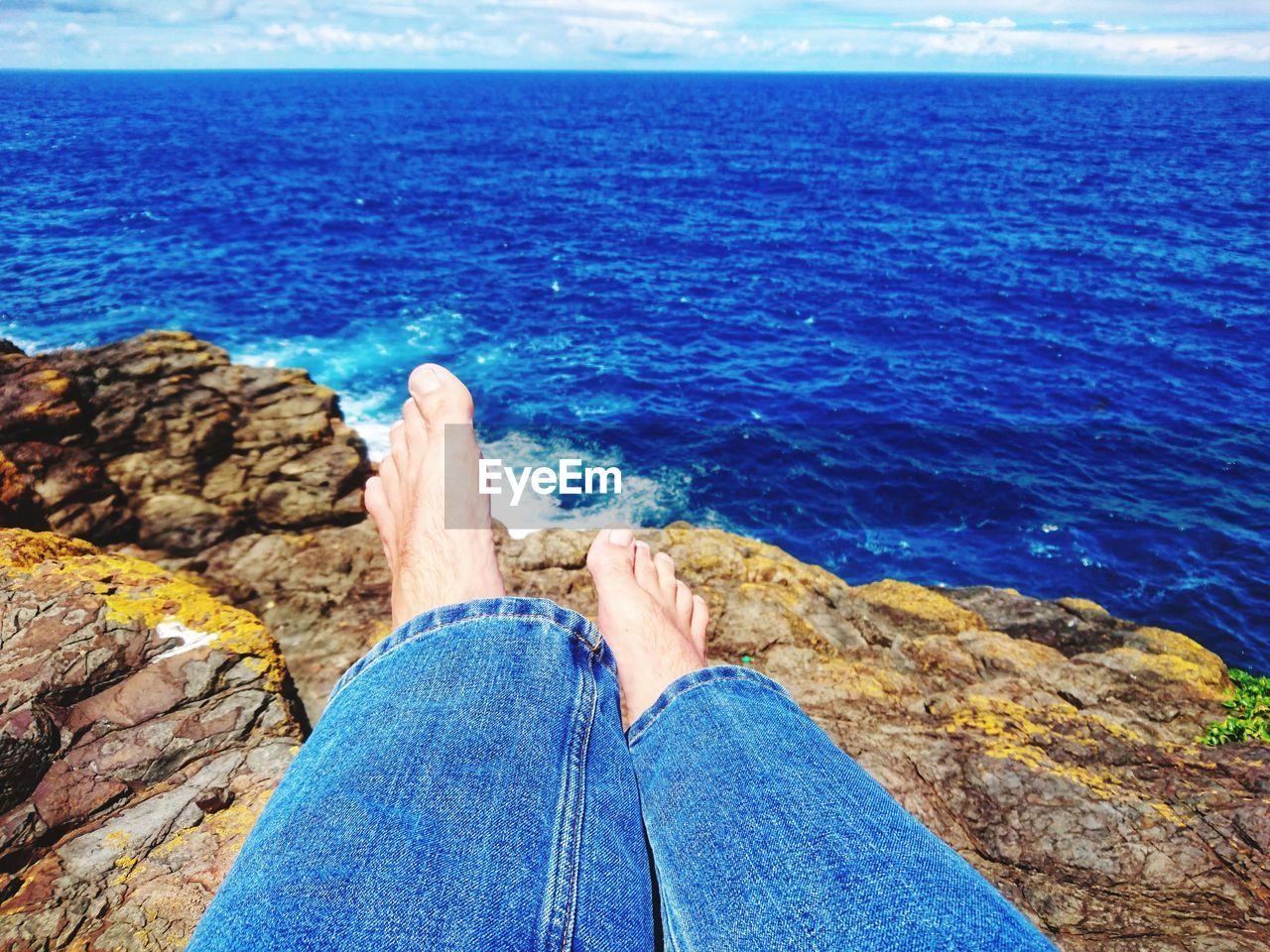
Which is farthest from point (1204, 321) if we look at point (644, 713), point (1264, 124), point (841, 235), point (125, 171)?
point (1264, 124)

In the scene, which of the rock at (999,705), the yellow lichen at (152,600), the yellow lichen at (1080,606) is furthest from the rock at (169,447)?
the yellow lichen at (1080,606)

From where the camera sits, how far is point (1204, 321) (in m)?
24.2

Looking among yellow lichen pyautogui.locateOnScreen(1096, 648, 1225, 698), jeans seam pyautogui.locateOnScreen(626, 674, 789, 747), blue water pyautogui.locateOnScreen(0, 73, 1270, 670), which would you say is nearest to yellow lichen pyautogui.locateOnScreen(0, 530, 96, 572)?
jeans seam pyautogui.locateOnScreen(626, 674, 789, 747)

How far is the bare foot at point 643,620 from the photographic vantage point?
2625mm

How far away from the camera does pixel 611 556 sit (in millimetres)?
3621

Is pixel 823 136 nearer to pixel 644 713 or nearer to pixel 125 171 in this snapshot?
pixel 125 171

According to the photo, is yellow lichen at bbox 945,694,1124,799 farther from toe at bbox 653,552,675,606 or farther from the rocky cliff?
toe at bbox 653,552,675,606

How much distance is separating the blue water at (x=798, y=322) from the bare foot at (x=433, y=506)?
32.4ft

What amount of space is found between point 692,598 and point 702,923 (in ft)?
7.59

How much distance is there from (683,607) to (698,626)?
0.45 feet

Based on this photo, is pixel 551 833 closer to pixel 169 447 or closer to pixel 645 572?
pixel 645 572

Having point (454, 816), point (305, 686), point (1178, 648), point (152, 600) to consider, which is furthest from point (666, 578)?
point (1178, 648)

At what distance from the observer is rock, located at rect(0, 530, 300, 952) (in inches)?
83.6

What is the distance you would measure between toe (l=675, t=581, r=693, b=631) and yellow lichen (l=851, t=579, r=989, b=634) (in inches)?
147
